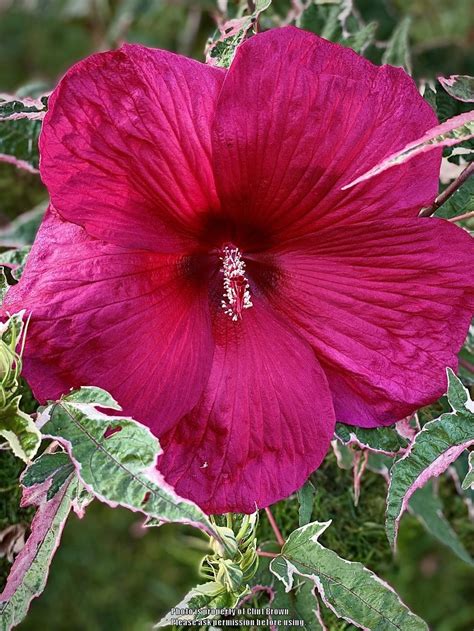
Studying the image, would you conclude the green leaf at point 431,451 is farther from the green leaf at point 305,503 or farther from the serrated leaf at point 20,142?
the serrated leaf at point 20,142

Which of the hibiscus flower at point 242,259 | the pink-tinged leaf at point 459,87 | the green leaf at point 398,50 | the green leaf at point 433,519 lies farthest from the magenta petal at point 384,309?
the green leaf at point 398,50

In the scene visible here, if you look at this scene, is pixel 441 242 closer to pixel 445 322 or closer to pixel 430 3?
pixel 445 322

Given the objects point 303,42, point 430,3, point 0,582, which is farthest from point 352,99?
point 430,3

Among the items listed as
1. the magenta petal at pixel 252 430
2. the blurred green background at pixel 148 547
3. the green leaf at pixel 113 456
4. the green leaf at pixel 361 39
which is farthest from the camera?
the blurred green background at pixel 148 547

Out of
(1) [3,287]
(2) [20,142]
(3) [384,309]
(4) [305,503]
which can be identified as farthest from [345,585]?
(2) [20,142]

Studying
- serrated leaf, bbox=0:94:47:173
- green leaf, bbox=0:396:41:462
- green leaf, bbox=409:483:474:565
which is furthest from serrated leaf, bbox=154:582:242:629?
serrated leaf, bbox=0:94:47:173

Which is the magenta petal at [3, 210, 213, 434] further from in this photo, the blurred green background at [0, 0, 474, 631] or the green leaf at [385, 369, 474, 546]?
the blurred green background at [0, 0, 474, 631]

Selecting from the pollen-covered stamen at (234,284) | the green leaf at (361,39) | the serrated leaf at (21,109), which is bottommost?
the pollen-covered stamen at (234,284)

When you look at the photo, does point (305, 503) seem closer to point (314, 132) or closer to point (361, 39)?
point (314, 132)
